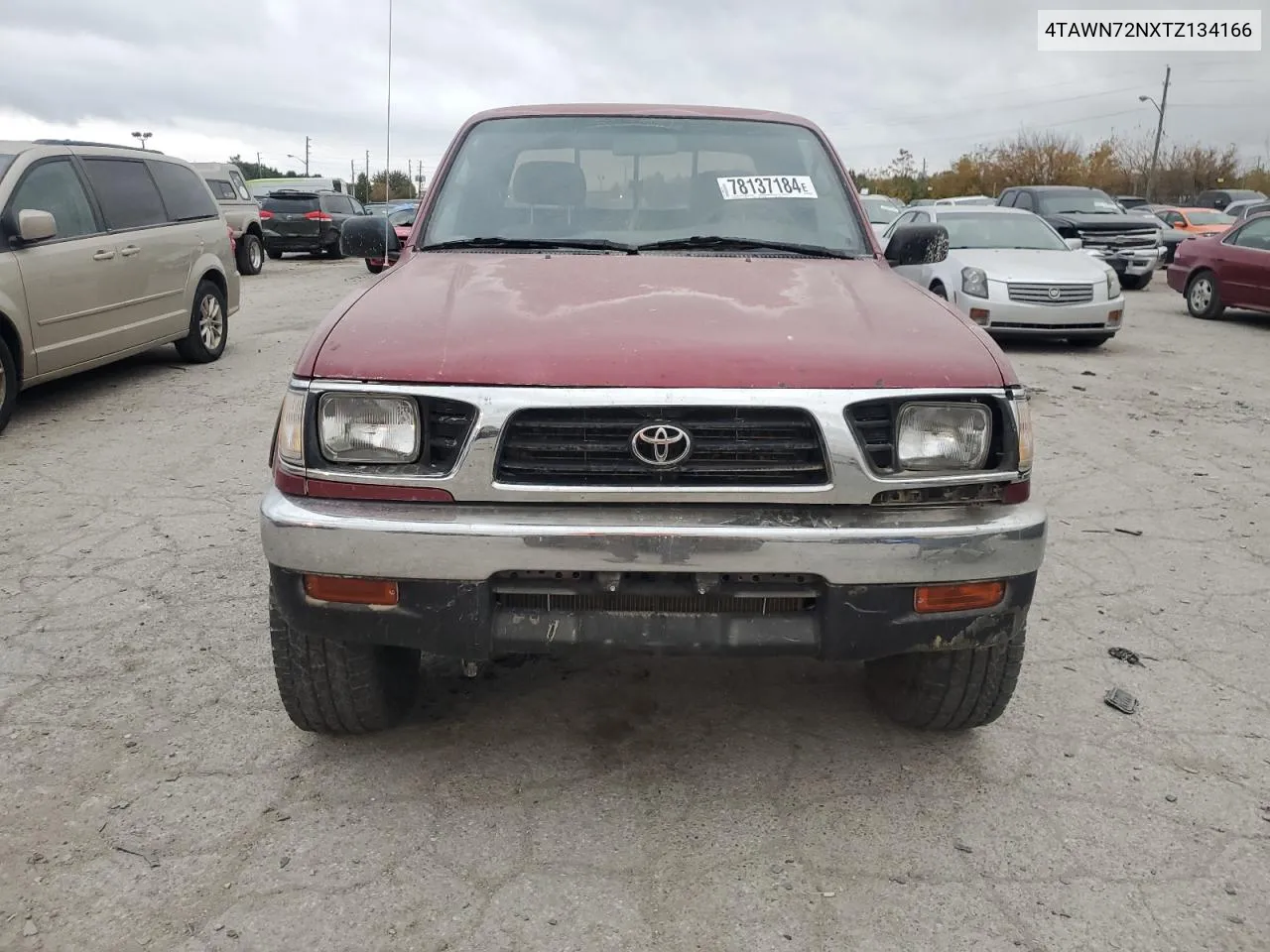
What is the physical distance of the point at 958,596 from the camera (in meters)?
2.43

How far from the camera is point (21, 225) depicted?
21.2ft

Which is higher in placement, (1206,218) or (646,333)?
(1206,218)

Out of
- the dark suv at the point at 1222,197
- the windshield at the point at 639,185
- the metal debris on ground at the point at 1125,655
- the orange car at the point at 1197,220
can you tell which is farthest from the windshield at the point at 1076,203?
the dark suv at the point at 1222,197

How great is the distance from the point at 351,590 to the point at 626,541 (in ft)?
2.16

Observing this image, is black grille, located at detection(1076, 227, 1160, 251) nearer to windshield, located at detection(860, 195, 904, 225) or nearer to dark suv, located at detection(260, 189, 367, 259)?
windshield, located at detection(860, 195, 904, 225)

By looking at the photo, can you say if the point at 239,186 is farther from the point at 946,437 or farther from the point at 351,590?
the point at 946,437

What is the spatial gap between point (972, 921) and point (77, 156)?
7.76 m

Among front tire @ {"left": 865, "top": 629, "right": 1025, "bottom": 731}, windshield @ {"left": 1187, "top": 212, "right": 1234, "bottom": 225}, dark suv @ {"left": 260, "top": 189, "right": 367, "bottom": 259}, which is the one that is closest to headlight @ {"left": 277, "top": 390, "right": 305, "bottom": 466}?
front tire @ {"left": 865, "top": 629, "right": 1025, "bottom": 731}

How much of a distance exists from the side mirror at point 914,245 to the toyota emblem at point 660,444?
Answer: 1.91 metres

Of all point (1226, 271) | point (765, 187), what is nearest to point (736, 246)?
point (765, 187)

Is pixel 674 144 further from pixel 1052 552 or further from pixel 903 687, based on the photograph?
pixel 1052 552

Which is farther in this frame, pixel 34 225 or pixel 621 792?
pixel 34 225

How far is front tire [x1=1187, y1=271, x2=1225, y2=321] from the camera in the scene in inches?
531

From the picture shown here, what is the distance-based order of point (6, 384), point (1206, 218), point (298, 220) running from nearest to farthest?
point (6, 384)
point (298, 220)
point (1206, 218)
